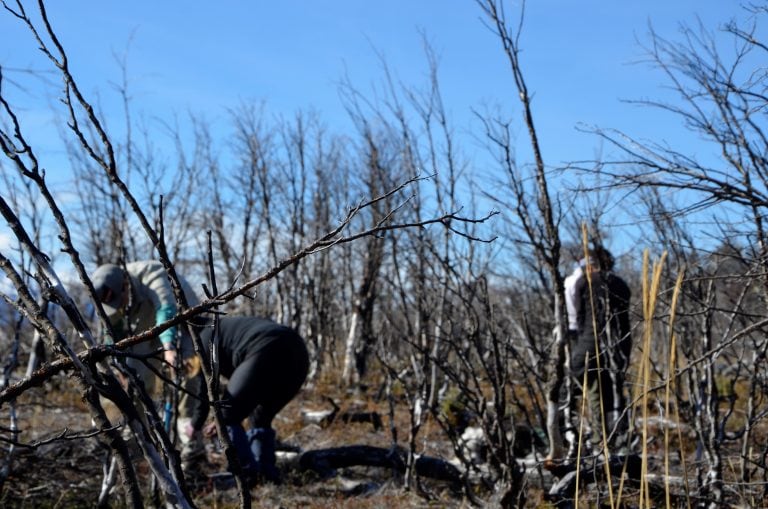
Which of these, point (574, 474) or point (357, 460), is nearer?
point (574, 474)

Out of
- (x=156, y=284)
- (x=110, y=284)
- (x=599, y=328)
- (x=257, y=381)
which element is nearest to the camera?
(x=257, y=381)

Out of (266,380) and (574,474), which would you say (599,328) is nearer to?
(574,474)

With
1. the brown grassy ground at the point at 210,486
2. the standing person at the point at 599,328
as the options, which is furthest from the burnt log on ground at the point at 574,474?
the standing person at the point at 599,328

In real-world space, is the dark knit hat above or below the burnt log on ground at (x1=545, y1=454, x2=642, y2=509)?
above

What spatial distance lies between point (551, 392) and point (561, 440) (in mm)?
392

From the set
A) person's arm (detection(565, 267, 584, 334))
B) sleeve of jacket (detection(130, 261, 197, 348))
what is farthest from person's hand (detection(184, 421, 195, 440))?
person's arm (detection(565, 267, 584, 334))

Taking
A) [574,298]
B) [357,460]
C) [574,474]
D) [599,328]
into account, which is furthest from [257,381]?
[574,298]

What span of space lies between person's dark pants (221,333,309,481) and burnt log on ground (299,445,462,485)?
1.54ft

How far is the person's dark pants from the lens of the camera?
5.04m

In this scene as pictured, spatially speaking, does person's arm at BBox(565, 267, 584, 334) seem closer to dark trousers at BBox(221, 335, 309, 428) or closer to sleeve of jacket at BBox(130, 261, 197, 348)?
dark trousers at BBox(221, 335, 309, 428)

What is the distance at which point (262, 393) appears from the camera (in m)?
5.12

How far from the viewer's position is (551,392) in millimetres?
4410

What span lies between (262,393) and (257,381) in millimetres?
114

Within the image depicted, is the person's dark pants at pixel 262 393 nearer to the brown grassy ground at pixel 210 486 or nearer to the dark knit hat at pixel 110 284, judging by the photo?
the brown grassy ground at pixel 210 486
